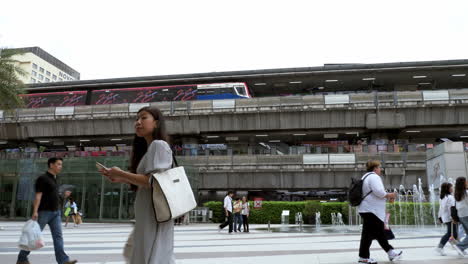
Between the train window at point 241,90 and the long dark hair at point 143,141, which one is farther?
the train window at point 241,90

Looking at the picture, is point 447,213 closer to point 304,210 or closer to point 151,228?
point 151,228

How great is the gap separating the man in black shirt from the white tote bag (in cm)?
380

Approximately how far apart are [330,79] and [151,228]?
4725 cm

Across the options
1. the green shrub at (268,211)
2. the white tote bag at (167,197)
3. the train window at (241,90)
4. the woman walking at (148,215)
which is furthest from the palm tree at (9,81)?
the train window at (241,90)

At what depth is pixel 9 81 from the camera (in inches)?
828

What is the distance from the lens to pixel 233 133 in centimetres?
4159

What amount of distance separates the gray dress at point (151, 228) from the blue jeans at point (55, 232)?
11.6 ft

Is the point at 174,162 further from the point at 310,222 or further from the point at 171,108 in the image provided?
the point at 171,108

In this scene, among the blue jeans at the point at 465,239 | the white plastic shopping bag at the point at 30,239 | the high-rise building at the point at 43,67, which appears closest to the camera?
the white plastic shopping bag at the point at 30,239

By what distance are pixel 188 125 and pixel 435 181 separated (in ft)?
77.0

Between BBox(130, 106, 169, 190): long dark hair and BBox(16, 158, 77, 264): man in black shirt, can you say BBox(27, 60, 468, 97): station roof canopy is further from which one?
BBox(130, 106, 169, 190): long dark hair

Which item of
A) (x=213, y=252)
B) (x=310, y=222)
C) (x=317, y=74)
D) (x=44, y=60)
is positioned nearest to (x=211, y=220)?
(x=310, y=222)

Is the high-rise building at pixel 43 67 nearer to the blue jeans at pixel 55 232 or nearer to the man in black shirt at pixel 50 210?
the man in black shirt at pixel 50 210

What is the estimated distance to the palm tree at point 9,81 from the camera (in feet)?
67.2
